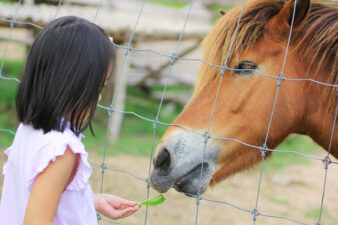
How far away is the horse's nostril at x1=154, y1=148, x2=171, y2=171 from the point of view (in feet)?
6.00

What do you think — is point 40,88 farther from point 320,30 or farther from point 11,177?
point 320,30

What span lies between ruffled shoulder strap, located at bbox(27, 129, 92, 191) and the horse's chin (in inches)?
27.6

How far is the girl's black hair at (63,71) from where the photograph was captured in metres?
1.22

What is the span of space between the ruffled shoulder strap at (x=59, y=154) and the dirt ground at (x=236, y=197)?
2.47 metres

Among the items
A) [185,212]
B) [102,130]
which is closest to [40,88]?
[185,212]

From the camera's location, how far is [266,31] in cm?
191

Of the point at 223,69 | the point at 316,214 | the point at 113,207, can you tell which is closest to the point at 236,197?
the point at 316,214

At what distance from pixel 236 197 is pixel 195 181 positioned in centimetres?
272

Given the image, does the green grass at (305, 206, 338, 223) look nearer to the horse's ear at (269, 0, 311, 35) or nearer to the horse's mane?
the horse's mane

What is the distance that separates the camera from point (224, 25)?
6.57ft

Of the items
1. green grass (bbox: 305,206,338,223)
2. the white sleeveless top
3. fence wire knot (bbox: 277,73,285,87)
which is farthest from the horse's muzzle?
green grass (bbox: 305,206,338,223)

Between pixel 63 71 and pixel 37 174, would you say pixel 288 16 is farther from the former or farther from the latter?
pixel 37 174

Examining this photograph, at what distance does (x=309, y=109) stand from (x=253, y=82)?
1.02 feet

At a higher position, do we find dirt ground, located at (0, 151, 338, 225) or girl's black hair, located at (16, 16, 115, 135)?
girl's black hair, located at (16, 16, 115, 135)
